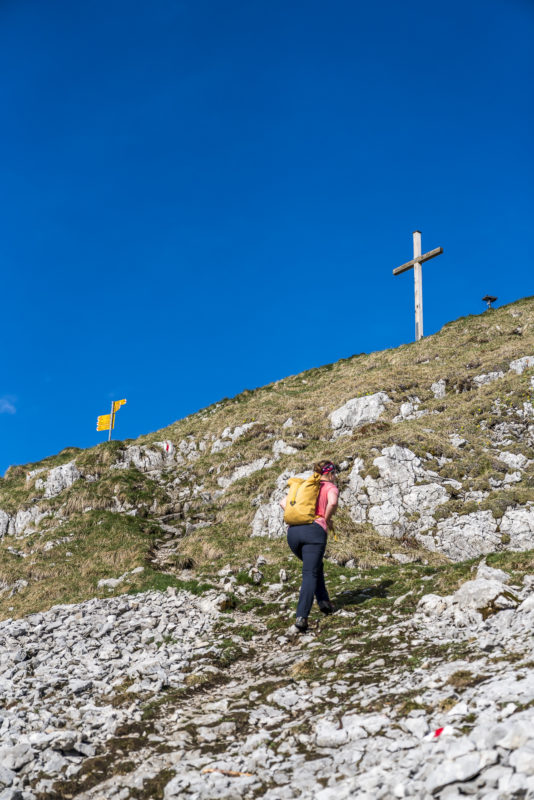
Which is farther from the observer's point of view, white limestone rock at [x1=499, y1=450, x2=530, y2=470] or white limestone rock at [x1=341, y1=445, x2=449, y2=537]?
white limestone rock at [x1=499, y1=450, x2=530, y2=470]

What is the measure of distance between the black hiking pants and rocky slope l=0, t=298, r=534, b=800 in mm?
697

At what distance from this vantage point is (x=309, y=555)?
1086cm

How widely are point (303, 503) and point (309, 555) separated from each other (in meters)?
1.03

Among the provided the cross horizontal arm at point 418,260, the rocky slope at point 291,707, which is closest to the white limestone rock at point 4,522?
the rocky slope at point 291,707

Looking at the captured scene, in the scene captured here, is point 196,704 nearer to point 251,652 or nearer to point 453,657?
point 251,652

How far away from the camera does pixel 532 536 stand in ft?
50.9

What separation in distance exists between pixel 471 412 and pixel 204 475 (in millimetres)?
13636

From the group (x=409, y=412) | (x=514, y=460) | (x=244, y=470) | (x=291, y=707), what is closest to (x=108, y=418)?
(x=244, y=470)

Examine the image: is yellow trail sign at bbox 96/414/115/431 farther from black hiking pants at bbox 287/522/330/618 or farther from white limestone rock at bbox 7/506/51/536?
black hiking pants at bbox 287/522/330/618

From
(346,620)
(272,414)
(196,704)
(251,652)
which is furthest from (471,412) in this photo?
(196,704)

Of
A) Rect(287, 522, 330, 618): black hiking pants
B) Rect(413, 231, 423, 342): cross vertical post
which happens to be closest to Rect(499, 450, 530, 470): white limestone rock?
Rect(287, 522, 330, 618): black hiking pants

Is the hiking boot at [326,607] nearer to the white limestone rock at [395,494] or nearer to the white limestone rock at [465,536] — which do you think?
the white limestone rock at [465,536]

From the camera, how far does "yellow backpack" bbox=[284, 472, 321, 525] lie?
36.1ft

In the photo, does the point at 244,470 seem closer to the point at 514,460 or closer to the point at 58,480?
the point at 58,480
